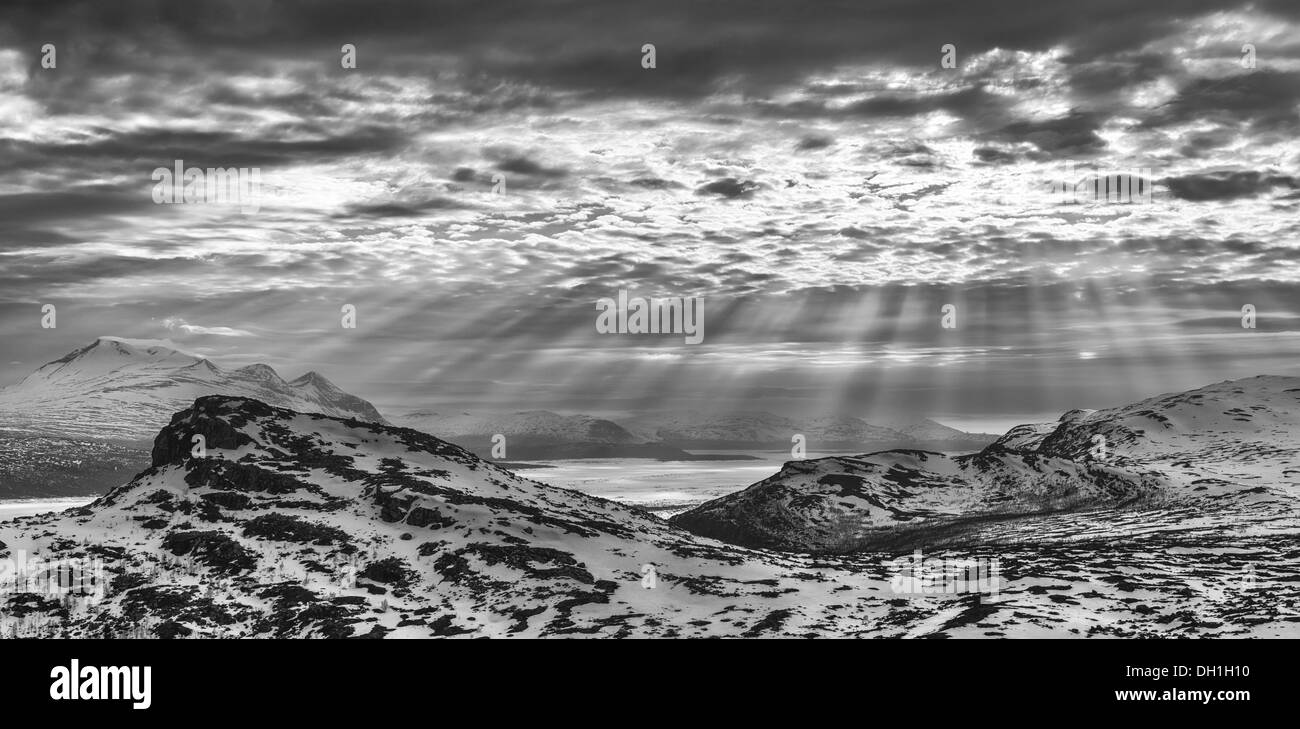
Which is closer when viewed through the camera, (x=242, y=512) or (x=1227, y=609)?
(x=1227, y=609)

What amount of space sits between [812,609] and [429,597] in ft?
210

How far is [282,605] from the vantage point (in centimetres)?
14950

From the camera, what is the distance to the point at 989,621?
4929 inches

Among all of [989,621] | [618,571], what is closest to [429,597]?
[618,571]
